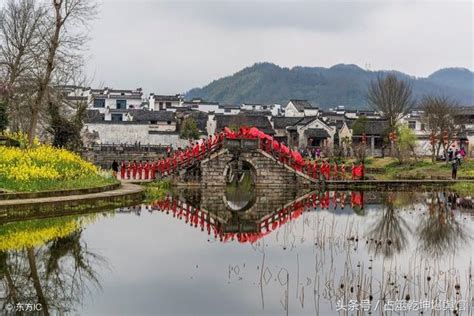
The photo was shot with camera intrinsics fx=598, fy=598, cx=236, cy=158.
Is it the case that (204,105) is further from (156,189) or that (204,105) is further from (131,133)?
(156,189)

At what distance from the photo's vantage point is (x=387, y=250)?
53.9ft

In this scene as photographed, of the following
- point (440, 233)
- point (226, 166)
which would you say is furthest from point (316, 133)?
point (440, 233)

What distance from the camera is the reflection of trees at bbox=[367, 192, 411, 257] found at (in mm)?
16562

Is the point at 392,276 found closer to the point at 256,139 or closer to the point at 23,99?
the point at 256,139

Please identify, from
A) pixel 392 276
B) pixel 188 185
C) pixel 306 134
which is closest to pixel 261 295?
pixel 392 276

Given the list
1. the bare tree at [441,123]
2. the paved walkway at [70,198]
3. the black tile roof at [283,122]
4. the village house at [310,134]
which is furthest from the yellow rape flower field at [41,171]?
the black tile roof at [283,122]

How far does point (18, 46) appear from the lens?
3697 centimetres

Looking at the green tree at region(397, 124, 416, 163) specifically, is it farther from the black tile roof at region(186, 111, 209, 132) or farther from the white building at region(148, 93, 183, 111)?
the white building at region(148, 93, 183, 111)

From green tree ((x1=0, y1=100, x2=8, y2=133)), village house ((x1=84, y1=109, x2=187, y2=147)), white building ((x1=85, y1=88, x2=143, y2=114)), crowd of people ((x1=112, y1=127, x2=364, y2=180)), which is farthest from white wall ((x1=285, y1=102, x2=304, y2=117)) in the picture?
green tree ((x1=0, y1=100, x2=8, y2=133))

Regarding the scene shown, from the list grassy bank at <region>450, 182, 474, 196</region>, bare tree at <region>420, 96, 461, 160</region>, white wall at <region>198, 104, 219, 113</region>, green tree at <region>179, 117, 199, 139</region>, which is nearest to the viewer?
grassy bank at <region>450, 182, 474, 196</region>

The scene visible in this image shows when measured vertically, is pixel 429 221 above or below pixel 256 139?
below

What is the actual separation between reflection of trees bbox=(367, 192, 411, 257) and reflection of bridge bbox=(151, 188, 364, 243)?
122 inches

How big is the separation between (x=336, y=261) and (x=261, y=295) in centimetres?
353

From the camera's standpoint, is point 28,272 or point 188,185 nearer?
point 28,272
